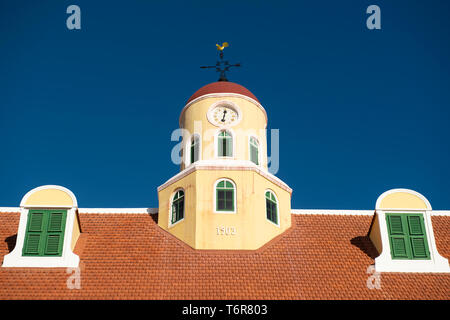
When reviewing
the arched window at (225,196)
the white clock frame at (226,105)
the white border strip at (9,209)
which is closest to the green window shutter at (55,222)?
the white border strip at (9,209)

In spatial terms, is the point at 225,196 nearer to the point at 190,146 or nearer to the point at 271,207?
the point at 271,207

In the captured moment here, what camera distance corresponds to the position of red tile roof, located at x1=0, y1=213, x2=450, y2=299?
66.3ft

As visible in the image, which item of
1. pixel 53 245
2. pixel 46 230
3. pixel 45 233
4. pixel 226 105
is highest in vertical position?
pixel 226 105

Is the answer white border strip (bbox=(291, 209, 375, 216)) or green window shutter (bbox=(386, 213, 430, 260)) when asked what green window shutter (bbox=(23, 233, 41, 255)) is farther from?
green window shutter (bbox=(386, 213, 430, 260))

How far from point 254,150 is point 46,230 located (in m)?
9.41

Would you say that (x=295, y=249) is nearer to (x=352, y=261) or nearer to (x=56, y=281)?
(x=352, y=261)

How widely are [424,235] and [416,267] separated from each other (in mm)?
1410

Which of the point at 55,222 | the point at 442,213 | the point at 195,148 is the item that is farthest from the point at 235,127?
the point at 442,213

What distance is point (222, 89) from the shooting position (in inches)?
1062

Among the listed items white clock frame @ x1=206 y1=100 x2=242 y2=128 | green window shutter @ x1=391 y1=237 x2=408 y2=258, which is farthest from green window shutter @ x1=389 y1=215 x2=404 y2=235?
white clock frame @ x1=206 y1=100 x2=242 y2=128

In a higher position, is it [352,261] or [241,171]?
[241,171]

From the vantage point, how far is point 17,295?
1978 cm

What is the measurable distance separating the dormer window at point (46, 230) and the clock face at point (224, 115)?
7.26m
